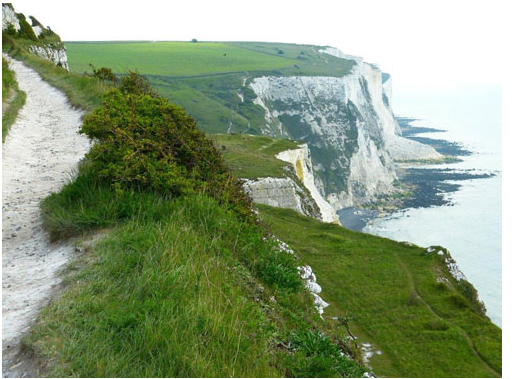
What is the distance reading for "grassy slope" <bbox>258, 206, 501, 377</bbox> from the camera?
2217 cm

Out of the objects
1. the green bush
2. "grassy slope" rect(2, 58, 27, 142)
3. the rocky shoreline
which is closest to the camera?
the green bush

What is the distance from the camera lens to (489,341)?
23.9m

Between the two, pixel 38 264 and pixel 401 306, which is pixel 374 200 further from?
pixel 38 264

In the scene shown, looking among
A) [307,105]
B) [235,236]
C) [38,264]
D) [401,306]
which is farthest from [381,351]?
[307,105]

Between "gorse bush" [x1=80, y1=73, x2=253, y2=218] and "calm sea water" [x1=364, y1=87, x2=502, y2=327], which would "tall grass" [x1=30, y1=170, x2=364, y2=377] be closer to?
"gorse bush" [x1=80, y1=73, x2=253, y2=218]

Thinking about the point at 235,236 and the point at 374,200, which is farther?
the point at 374,200

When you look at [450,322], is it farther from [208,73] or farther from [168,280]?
[208,73]

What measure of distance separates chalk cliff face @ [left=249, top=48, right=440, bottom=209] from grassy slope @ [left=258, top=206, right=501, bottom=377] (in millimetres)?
86527

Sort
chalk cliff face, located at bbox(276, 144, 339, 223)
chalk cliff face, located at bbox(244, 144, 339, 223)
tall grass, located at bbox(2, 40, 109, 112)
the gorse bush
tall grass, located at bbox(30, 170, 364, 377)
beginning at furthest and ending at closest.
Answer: chalk cliff face, located at bbox(276, 144, 339, 223) → chalk cliff face, located at bbox(244, 144, 339, 223) → tall grass, located at bbox(2, 40, 109, 112) → the gorse bush → tall grass, located at bbox(30, 170, 364, 377)

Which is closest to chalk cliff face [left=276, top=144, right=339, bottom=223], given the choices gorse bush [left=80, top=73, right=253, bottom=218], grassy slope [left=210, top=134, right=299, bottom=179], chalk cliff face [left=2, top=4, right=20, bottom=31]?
grassy slope [left=210, top=134, right=299, bottom=179]

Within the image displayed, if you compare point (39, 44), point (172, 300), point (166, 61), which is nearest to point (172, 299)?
point (172, 300)

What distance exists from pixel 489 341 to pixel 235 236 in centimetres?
2121

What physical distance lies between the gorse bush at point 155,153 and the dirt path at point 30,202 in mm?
1952

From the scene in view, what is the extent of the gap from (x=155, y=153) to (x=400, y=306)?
22510mm
